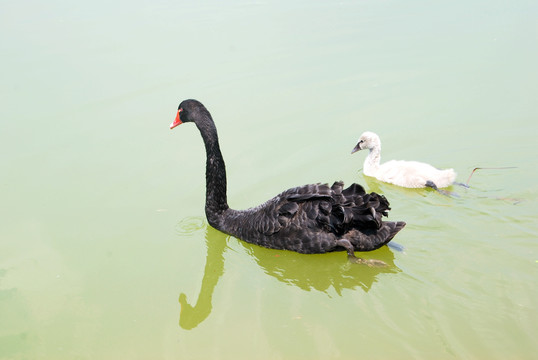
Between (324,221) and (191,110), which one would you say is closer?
(324,221)

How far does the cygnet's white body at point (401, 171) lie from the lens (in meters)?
5.07

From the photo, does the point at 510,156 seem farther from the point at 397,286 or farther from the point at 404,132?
the point at 397,286

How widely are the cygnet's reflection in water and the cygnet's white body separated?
3.54ft

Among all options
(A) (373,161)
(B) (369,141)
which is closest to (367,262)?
(A) (373,161)

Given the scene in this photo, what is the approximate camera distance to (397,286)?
3.77 metres

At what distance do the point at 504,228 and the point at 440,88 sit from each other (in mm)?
3038

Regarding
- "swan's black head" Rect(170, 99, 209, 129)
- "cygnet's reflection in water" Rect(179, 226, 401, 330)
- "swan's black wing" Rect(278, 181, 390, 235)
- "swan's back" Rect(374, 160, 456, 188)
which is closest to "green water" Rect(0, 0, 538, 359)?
"cygnet's reflection in water" Rect(179, 226, 401, 330)

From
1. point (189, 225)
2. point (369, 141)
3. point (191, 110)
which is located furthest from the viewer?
point (369, 141)

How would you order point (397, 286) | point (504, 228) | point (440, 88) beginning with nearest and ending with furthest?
point (397, 286)
point (504, 228)
point (440, 88)

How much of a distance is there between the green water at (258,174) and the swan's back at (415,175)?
0.13 metres

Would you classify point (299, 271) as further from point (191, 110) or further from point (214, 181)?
point (191, 110)

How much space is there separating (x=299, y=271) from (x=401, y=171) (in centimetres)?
168

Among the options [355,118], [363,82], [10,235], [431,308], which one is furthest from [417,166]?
[10,235]

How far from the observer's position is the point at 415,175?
16.7ft
